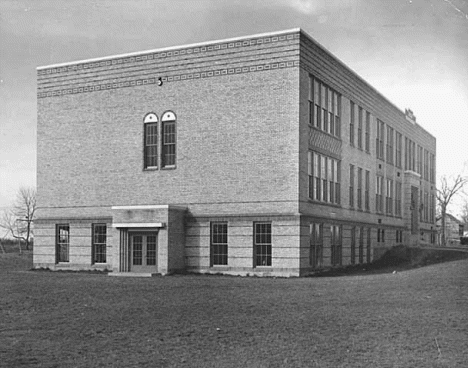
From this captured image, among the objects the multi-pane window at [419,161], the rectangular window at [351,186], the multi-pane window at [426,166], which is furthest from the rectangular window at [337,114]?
the multi-pane window at [426,166]

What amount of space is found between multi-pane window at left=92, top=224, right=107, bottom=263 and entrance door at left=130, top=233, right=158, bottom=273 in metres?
2.93

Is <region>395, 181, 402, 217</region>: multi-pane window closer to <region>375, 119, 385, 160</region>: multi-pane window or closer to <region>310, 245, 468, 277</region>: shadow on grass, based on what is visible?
<region>375, 119, 385, 160</region>: multi-pane window

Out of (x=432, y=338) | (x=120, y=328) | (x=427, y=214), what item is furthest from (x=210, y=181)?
(x=427, y=214)

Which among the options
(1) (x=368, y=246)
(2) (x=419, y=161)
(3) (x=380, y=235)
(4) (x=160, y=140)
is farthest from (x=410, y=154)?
(4) (x=160, y=140)

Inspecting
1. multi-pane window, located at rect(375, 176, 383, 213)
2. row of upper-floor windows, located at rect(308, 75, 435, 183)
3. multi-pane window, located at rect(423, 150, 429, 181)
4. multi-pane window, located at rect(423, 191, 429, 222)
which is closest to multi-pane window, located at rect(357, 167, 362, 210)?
row of upper-floor windows, located at rect(308, 75, 435, 183)

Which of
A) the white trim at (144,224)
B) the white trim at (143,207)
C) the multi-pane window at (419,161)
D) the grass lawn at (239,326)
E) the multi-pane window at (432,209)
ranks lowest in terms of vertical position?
the grass lawn at (239,326)

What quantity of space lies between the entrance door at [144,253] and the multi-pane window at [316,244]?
7079 millimetres

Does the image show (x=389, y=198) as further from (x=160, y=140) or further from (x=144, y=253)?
(x=144, y=253)

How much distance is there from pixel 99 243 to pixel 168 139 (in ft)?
20.9

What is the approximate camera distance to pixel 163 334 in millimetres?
13117

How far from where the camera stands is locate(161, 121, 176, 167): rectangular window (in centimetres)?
3184

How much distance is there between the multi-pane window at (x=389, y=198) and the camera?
1777 inches

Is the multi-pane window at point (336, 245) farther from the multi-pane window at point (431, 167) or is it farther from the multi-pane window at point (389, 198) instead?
the multi-pane window at point (431, 167)

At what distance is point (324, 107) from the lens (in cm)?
3269
